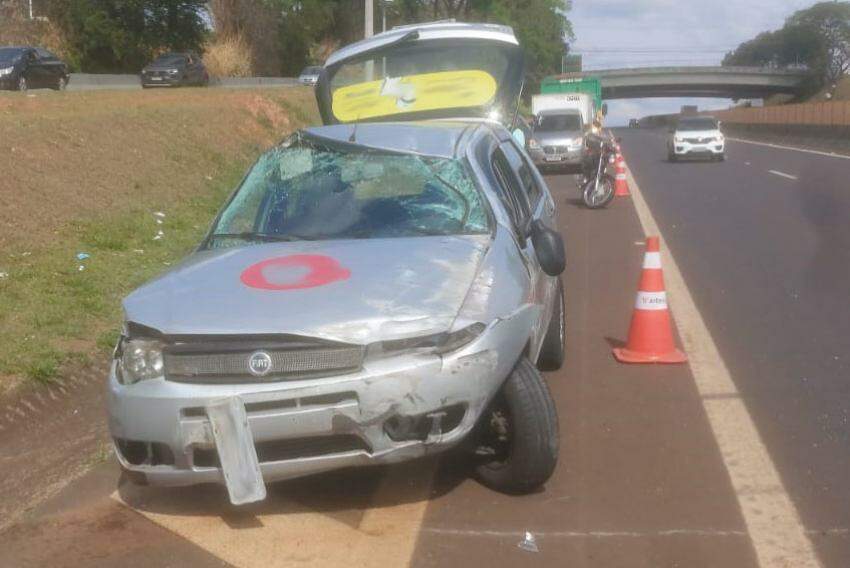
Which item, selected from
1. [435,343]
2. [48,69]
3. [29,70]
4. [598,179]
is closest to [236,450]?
[435,343]

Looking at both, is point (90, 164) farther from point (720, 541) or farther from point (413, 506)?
point (720, 541)

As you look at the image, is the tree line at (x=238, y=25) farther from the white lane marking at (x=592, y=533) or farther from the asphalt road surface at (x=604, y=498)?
the white lane marking at (x=592, y=533)

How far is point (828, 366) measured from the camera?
7.73 metres

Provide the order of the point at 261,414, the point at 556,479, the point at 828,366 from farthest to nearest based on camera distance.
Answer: the point at 828,366, the point at 556,479, the point at 261,414

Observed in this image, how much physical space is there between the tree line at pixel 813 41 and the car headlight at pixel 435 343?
429 ft

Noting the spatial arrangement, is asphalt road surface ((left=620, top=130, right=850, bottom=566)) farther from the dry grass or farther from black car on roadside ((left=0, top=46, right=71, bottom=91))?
the dry grass

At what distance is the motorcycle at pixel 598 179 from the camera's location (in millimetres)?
19578

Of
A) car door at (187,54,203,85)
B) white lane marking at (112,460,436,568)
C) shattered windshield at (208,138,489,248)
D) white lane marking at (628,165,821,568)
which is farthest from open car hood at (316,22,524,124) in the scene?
car door at (187,54,203,85)

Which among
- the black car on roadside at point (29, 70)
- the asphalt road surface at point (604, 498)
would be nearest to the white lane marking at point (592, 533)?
the asphalt road surface at point (604, 498)

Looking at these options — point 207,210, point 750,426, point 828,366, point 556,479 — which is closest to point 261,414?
point 556,479

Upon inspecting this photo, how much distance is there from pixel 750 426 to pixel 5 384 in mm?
4452

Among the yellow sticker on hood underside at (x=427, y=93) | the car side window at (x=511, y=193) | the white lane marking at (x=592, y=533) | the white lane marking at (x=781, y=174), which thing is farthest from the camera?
the white lane marking at (x=781, y=174)

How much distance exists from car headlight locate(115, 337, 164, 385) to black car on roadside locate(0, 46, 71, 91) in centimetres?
3063

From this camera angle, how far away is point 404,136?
6.65 meters
